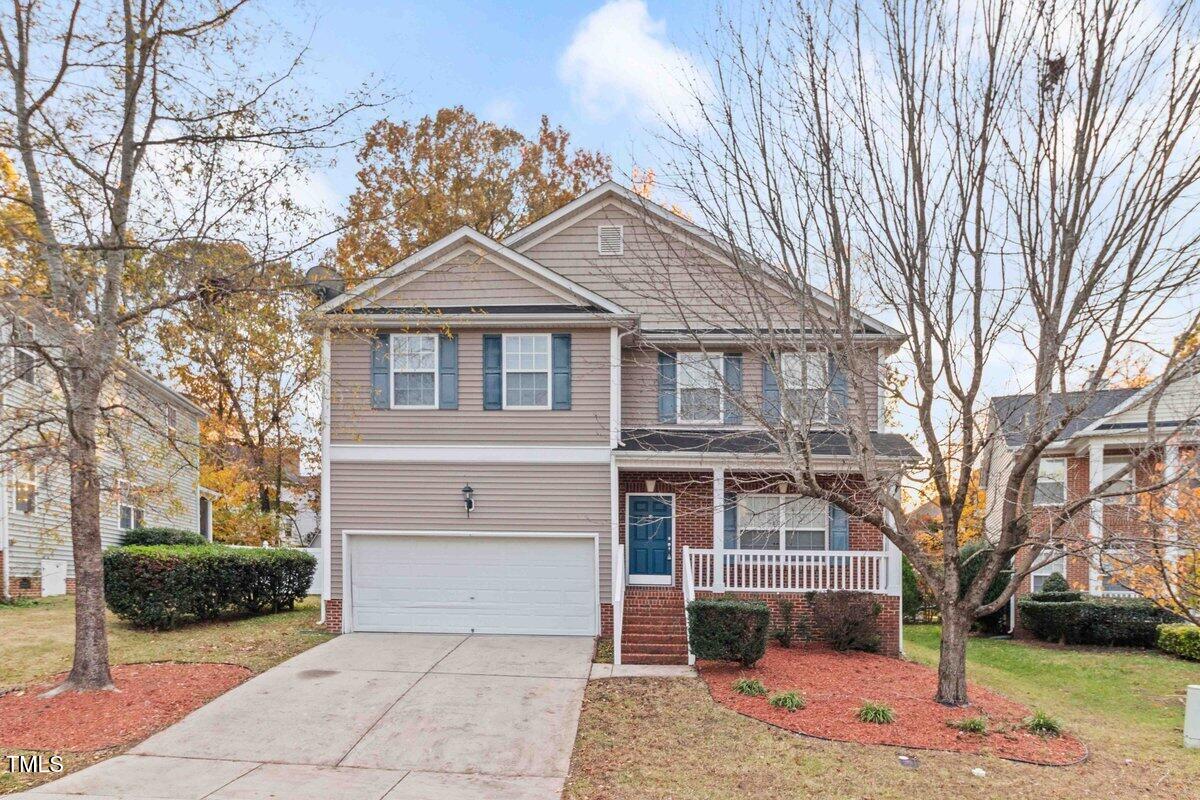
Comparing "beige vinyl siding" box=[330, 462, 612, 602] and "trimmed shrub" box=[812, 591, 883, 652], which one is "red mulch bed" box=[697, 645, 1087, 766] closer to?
"trimmed shrub" box=[812, 591, 883, 652]

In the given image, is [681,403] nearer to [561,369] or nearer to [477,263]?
[561,369]

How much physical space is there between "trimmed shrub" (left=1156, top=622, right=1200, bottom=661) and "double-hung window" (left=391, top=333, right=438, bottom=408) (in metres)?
13.8

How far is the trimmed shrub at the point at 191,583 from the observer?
13016mm

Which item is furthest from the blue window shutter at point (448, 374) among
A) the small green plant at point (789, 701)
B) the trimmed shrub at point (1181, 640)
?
the trimmed shrub at point (1181, 640)

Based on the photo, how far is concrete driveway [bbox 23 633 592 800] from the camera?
23.7ft

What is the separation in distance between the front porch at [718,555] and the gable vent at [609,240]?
4.55 metres

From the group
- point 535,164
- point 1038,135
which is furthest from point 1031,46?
point 535,164

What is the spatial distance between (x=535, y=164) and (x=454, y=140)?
8.78 feet

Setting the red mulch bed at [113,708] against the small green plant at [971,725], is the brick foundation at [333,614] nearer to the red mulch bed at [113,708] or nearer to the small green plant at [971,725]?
the red mulch bed at [113,708]

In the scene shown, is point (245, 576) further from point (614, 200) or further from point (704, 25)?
point (704, 25)

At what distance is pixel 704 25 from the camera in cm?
930

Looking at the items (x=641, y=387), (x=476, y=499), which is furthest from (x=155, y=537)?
(x=641, y=387)

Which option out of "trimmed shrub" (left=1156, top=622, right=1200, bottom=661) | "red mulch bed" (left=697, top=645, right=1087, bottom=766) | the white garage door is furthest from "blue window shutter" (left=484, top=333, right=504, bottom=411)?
"trimmed shrub" (left=1156, top=622, right=1200, bottom=661)

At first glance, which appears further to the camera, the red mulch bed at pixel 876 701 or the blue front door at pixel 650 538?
the blue front door at pixel 650 538
